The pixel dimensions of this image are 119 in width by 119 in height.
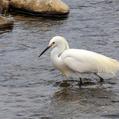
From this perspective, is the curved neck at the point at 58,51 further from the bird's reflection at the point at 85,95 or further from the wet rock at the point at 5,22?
the wet rock at the point at 5,22

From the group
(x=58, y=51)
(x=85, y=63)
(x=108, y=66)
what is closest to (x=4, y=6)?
(x=58, y=51)

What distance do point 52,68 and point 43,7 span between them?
4838 millimetres

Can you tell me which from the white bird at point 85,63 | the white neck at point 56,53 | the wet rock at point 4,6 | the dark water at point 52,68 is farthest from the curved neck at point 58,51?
the wet rock at point 4,6

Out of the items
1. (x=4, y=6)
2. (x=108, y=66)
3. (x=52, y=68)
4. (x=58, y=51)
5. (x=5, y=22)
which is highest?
(x=58, y=51)

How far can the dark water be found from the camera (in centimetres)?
1132

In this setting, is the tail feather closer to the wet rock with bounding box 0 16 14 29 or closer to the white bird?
the white bird

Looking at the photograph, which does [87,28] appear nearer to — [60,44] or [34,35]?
[34,35]

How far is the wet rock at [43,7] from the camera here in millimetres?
18594

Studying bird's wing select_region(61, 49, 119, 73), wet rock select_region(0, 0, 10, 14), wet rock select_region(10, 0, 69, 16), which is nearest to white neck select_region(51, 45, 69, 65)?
bird's wing select_region(61, 49, 119, 73)

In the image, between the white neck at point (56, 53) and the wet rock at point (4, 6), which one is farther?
the wet rock at point (4, 6)

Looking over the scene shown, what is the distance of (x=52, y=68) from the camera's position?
1412 centimetres

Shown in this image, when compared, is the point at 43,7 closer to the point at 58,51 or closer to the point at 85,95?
the point at 58,51

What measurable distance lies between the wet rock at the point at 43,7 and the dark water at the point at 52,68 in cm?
25

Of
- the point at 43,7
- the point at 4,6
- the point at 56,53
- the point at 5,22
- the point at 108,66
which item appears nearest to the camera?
the point at 108,66
